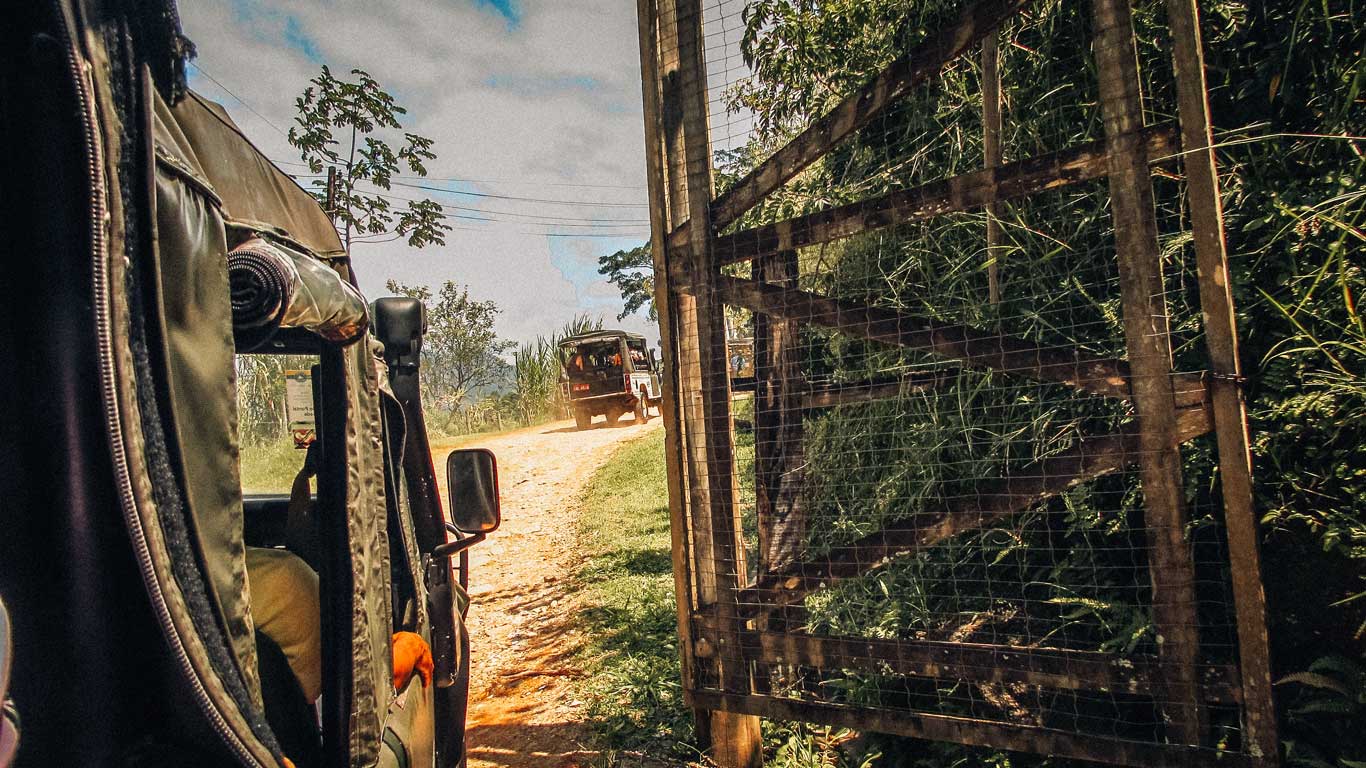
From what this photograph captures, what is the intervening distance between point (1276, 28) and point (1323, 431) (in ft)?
4.19

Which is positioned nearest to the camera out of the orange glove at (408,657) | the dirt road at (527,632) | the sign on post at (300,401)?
the orange glove at (408,657)

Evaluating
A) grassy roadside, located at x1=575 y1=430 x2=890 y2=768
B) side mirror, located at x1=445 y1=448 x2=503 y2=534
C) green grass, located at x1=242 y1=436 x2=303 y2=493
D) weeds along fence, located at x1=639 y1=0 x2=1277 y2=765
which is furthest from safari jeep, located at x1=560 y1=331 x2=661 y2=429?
side mirror, located at x1=445 y1=448 x2=503 y2=534

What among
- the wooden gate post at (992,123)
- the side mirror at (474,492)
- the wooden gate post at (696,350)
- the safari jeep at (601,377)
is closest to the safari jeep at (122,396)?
the side mirror at (474,492)

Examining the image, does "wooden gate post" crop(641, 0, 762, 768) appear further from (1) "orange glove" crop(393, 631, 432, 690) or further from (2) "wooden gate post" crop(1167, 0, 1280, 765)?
(2) "wooden gate post" crop(1167, 0, 1280, 765)

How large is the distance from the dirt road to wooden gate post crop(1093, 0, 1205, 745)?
2461 millimetres

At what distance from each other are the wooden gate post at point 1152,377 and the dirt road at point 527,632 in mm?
2461

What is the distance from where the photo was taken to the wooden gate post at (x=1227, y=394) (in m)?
1.90

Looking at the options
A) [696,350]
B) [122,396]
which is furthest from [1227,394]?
[122,396]

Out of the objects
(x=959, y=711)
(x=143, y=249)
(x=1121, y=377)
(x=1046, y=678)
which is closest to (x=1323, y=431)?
(x=1121, y=377)

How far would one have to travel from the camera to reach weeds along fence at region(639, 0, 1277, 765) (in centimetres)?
198

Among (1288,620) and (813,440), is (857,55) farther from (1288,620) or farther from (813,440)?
(1288,620)

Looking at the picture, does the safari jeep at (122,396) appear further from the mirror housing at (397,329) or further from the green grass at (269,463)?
the green grass at (269,463)

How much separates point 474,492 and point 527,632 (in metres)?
3.50

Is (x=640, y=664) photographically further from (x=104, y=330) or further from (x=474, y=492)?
(x=104, y=330)
